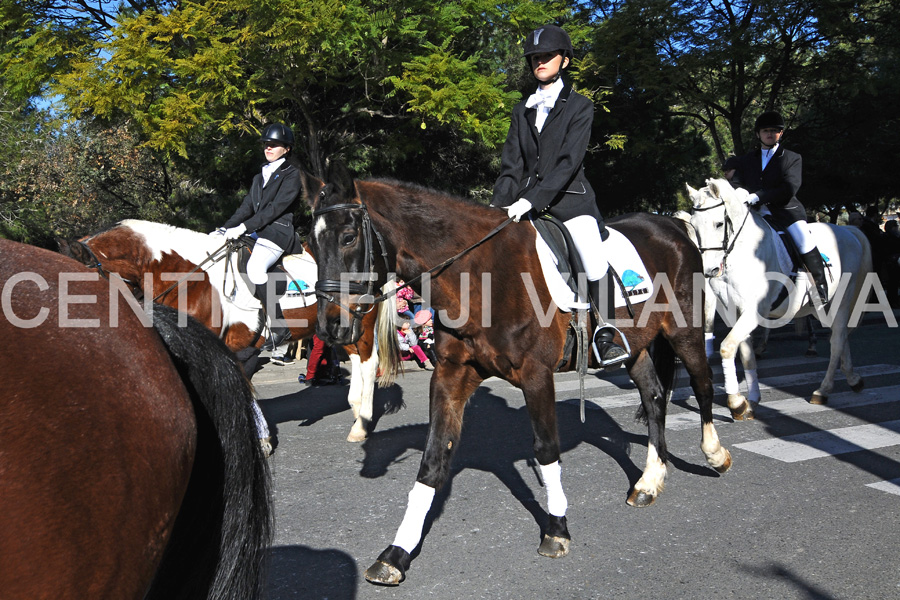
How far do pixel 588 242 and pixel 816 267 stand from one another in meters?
4.70

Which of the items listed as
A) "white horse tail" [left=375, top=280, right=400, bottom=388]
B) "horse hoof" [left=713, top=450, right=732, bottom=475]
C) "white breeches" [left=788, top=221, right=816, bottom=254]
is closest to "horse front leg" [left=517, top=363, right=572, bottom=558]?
"horse hoof" [left=713, top=450, right=732, bottom=475]

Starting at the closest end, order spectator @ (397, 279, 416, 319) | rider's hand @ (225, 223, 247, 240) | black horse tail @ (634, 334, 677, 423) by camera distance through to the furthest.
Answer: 1. black horse tail @ (634, 334, 677, 423)
2. rider's hand @ (225, 223, 247, 240)
3. spectator @ (397, 279, 416, 319)

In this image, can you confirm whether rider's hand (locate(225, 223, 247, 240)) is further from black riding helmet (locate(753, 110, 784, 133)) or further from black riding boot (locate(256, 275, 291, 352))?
black riding helmet (locate(753, 110, 784, 133))

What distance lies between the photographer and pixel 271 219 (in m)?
7.14

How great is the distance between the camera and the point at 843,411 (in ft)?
25.1

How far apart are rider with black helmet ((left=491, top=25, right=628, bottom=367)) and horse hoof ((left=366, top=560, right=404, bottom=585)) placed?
1.88m

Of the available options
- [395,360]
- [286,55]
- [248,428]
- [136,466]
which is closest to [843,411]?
[395,360]

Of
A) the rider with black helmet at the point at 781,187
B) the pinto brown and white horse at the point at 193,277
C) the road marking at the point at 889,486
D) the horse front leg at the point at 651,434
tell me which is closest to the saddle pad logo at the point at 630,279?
the horse front leg at the point at 651,434

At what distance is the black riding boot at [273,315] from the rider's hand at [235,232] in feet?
1.65

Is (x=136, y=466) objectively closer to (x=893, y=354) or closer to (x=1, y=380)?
(x=1, y=380)

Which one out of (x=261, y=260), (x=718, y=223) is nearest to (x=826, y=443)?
(x=718, y=223)

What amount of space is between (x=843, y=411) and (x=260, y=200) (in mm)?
6164

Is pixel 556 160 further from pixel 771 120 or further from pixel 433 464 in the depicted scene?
pixel 771 120

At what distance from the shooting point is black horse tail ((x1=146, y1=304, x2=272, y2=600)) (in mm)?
2033
